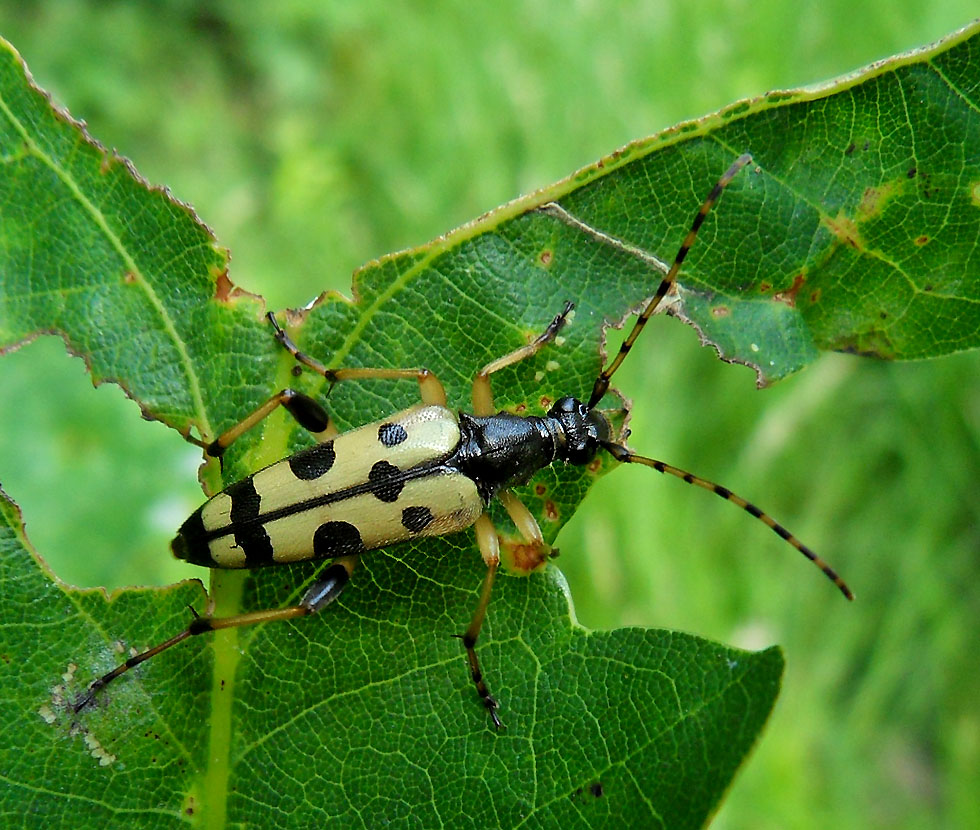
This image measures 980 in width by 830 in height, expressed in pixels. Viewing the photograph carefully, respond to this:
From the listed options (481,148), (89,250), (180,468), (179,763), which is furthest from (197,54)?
(179,763)

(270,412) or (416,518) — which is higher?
(270,412)

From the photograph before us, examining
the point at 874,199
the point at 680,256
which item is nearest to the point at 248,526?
the point at 680,256

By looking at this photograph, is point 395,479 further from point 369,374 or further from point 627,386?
point 627,386

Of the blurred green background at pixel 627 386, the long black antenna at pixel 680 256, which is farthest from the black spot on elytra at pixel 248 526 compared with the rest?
the blurred green background at pixel 627 386

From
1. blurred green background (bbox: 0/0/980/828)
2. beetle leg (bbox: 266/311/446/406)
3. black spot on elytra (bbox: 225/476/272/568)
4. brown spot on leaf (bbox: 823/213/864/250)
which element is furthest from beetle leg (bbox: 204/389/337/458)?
blurred green background (bbox: 0/0/980/828)

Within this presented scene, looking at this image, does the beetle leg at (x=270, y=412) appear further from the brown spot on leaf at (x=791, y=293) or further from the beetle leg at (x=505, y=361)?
the brown spot on leaf at (x=791, y=293)

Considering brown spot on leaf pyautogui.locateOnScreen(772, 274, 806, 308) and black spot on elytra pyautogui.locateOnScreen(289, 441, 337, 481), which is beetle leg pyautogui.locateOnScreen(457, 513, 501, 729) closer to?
black spot on elytra pyautogui.locateOnScreen(289, 441, 337, 481)
